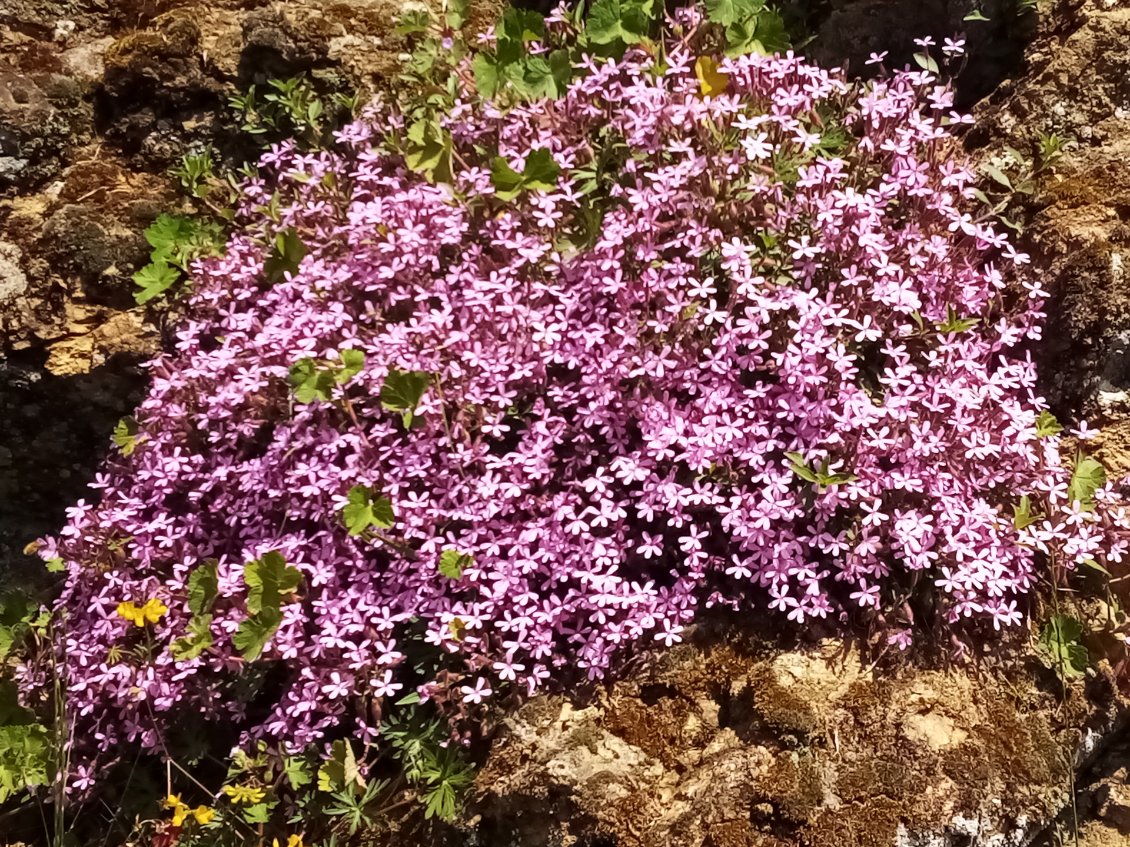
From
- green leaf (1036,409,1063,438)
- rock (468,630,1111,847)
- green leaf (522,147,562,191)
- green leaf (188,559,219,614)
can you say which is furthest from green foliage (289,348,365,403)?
green leaf (1036,409,1063,438)

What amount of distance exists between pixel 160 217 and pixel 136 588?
1979 mm

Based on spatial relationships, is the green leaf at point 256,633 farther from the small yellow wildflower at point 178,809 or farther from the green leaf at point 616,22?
the green leaf at point 616,22

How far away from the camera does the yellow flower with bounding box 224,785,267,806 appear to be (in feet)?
12.2

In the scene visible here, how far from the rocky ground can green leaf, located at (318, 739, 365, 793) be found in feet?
1.78

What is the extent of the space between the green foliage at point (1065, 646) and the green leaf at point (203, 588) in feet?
11.4

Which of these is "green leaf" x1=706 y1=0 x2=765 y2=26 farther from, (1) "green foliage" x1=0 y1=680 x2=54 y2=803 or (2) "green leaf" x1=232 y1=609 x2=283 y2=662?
(1) "green foliage" x1=0 y1=680 x2=54 y2=803

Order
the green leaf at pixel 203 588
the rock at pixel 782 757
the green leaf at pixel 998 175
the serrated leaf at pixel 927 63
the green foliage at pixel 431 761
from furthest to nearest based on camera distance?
the serrated leaf at pixel 927 63
the green leaf at pixel 998 175
the green leaf at pixel 203 588
the green foliage at pixel 431 761
the rock at pixel 782 757

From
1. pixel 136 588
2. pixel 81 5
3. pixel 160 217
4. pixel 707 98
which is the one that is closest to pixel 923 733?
pixel 707 98

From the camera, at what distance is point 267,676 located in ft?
13.6

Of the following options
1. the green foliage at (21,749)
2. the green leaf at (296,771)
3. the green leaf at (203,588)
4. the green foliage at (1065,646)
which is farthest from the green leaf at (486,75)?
the green foliage at (21,749)

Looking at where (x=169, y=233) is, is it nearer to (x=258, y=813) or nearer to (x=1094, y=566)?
(x=258, y=813)

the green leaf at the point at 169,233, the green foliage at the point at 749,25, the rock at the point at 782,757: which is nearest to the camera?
the rock at the point at 782,757

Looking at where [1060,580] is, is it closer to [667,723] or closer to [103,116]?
[667,723]

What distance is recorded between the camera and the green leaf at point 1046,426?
12.0 ft
